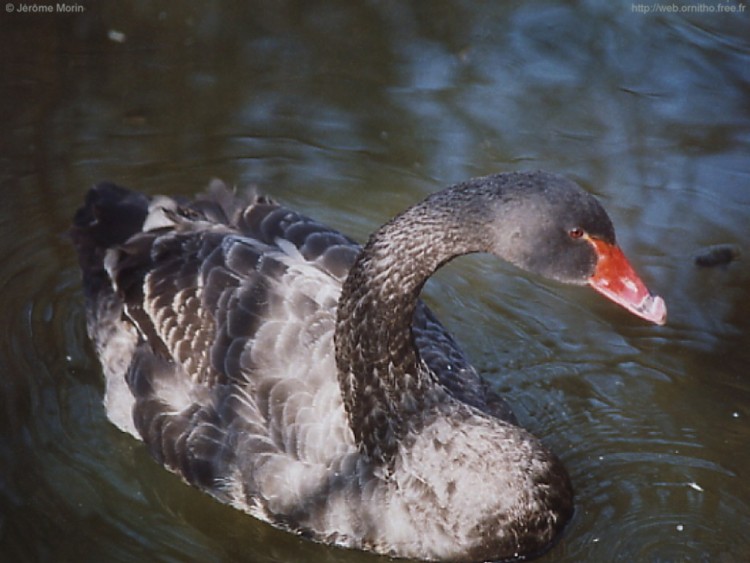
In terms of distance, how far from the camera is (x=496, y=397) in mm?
5316

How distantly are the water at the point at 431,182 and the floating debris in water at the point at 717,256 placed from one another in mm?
43

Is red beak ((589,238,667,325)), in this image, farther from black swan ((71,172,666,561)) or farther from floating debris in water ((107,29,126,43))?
floating debris in water ((107,29,126,43))

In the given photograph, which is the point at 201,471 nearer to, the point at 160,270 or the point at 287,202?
the point at 160,270

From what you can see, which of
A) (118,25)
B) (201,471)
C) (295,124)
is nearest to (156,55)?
(118,25)

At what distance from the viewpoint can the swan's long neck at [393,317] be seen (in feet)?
14.1

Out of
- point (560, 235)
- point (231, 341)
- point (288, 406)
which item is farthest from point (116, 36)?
point (560, 235)

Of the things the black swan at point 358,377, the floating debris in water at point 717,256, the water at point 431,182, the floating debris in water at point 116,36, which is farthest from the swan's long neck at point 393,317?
the floating debris in water at point 116,36

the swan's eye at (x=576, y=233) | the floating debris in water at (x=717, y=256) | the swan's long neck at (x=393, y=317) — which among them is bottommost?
the floating debris in water at (x=717, y=256)

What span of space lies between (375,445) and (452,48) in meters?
4.23

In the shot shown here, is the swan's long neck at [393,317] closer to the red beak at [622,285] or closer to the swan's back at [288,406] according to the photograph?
the swan's back at [288,406]

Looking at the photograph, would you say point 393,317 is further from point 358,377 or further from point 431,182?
point 431,182

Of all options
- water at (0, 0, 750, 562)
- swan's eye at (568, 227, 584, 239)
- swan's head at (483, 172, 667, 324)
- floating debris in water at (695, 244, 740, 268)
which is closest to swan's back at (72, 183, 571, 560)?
water at (0, 0, 750, 562)

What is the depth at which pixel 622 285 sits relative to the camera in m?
4.41

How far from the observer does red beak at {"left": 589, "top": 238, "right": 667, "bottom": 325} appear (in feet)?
14.4
